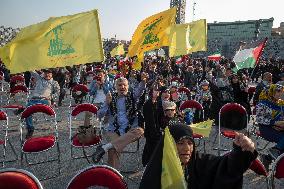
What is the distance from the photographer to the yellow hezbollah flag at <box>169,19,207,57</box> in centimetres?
1071

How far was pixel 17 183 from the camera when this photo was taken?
2.80 m

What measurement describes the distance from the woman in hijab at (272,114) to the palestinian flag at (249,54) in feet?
10.7

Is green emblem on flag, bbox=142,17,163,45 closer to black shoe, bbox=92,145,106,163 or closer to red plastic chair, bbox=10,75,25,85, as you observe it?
black shoe, bbox=92,145,106,163

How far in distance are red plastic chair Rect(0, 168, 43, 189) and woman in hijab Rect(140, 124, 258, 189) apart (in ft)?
3.34

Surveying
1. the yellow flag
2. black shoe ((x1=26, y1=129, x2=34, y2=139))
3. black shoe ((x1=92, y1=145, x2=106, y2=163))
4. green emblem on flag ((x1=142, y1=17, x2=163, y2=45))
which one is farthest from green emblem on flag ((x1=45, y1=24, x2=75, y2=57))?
black shoe ((x1=26, y1=129, x2=34, y2=139))

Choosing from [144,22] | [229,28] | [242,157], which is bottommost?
[242,157]

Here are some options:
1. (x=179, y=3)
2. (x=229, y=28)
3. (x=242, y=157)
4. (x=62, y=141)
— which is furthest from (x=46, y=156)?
(x=229, y=28)

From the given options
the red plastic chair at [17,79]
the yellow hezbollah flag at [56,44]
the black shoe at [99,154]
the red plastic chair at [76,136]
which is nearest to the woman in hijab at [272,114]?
the black shoe at [99,154]

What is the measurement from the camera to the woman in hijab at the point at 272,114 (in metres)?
5.96

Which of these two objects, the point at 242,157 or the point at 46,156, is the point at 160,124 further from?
the point at 242,157

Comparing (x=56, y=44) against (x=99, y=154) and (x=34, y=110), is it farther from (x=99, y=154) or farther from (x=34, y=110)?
(x=99, y=154)

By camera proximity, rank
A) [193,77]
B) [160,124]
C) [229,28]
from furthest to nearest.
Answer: [229,28] → [193,77] → [160,124]

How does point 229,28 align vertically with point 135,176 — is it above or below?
above

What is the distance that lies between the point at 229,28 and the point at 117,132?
7902 cm
